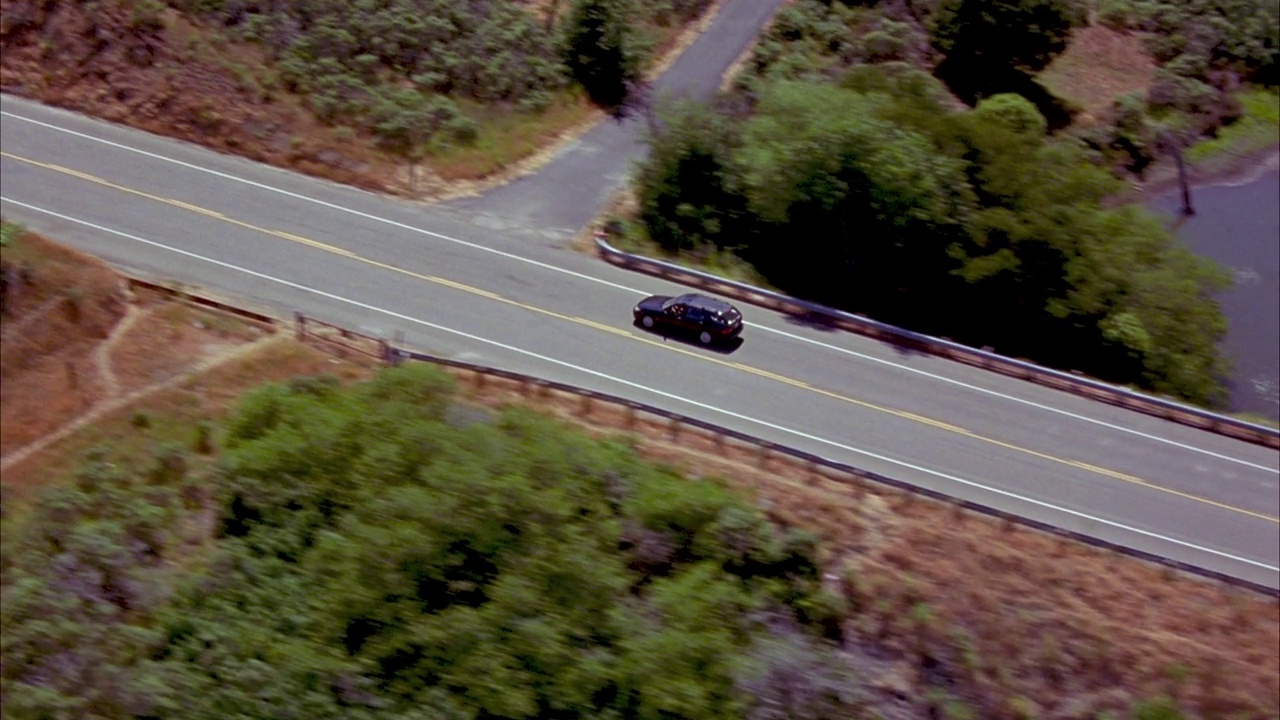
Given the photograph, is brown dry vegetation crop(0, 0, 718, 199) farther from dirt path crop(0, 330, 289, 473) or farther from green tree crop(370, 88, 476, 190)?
dirt path crop(0, 330, 289, 473)

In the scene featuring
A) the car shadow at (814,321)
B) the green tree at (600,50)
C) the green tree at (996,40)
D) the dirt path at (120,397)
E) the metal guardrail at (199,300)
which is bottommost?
the dirt path at (120,397)

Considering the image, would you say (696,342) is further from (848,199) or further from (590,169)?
(590,169)

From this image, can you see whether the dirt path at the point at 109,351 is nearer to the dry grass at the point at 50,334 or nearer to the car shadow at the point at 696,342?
the dry grass at the point at 50,334

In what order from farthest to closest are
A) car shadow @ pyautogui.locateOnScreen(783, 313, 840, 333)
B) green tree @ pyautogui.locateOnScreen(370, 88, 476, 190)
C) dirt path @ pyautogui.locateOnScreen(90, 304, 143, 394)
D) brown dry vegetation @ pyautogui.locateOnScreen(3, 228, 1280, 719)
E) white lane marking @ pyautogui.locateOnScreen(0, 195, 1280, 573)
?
green tree @ pyautogui.locateOnScreen(370, 88, 476, 190)
car shadow @ pyautogui.locateOnScreen(783, 313, 840, 333)
dirt path @ pyautogui.locateOnScreen(90, 304, 143, 394)
white lane marking @ pyautogui.locateOnScreen(0, 195, 1280, 573)
brown dry vegetation @ pyautogui.locateOnScreen(3, 228, 1280, 719)

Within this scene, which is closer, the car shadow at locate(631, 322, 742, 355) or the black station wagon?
the black station wagon

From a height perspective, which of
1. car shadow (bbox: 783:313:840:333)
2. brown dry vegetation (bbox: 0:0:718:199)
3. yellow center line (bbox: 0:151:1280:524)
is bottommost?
yellow center line (bbox: 0:151:1280:524)

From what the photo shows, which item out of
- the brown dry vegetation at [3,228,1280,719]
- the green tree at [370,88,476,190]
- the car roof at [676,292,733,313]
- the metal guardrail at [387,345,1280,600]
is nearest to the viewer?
the brown dry vegetation at [3,228,1280,719]

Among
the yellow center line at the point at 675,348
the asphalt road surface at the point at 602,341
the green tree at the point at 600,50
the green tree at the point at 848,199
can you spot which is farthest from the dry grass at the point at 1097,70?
the yellow center line at the point at 675,348

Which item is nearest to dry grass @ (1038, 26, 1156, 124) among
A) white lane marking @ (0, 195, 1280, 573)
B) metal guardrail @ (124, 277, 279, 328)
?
white lane marking @ (0, 195, 1280, 573)
